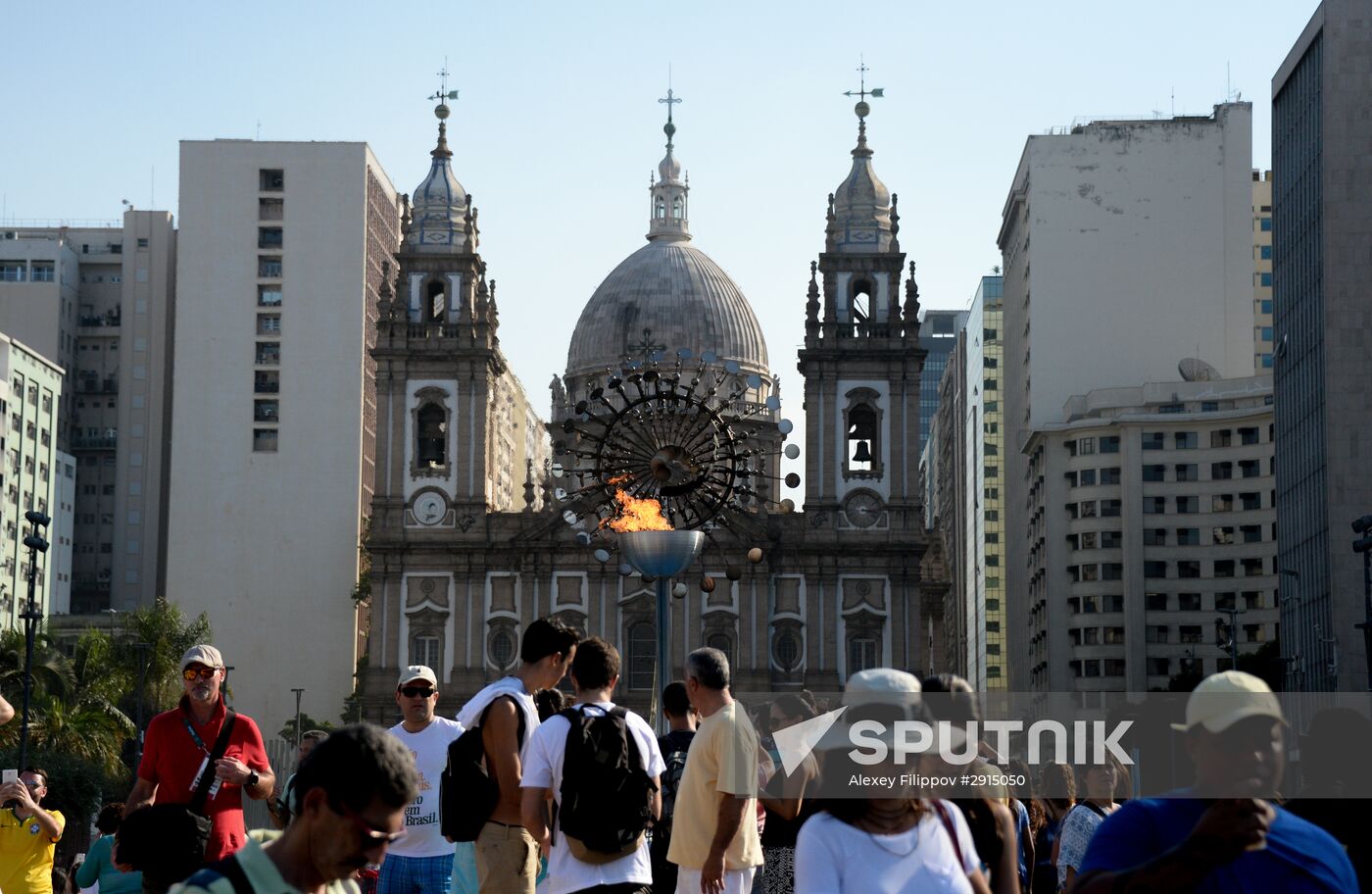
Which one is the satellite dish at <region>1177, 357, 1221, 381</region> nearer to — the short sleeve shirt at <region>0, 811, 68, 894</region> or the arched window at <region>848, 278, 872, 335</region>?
the arched window at <region>848, 278, 872, 335</region>

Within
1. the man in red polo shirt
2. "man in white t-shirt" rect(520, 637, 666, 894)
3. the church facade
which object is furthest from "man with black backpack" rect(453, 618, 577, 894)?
the church facade

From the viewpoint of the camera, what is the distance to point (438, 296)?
74938 millimetres

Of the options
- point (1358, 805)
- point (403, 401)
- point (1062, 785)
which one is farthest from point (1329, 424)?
point (1358, 805)

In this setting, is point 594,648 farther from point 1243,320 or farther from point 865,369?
point 1243,320

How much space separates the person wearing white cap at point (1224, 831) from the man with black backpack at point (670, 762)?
6.34 metres

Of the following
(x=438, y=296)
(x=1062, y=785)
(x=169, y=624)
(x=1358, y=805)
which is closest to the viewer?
(x=1358, y=805)

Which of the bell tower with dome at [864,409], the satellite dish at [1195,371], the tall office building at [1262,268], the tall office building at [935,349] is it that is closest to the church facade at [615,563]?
the bell tower with dome at [864,409]

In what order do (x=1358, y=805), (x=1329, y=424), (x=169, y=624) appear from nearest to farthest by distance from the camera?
(x=1358, y=805), (x=1329, y=424), (x=169, y=624)

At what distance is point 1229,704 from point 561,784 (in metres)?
4.80

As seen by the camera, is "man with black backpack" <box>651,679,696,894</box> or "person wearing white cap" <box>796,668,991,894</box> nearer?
"person wearing white cap" <box>796,668,991,894</box>

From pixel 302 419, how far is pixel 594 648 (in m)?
86.3

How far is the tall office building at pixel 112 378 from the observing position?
336 ft

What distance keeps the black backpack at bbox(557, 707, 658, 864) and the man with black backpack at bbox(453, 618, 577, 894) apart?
487mm

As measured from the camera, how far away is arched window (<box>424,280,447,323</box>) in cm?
7382
